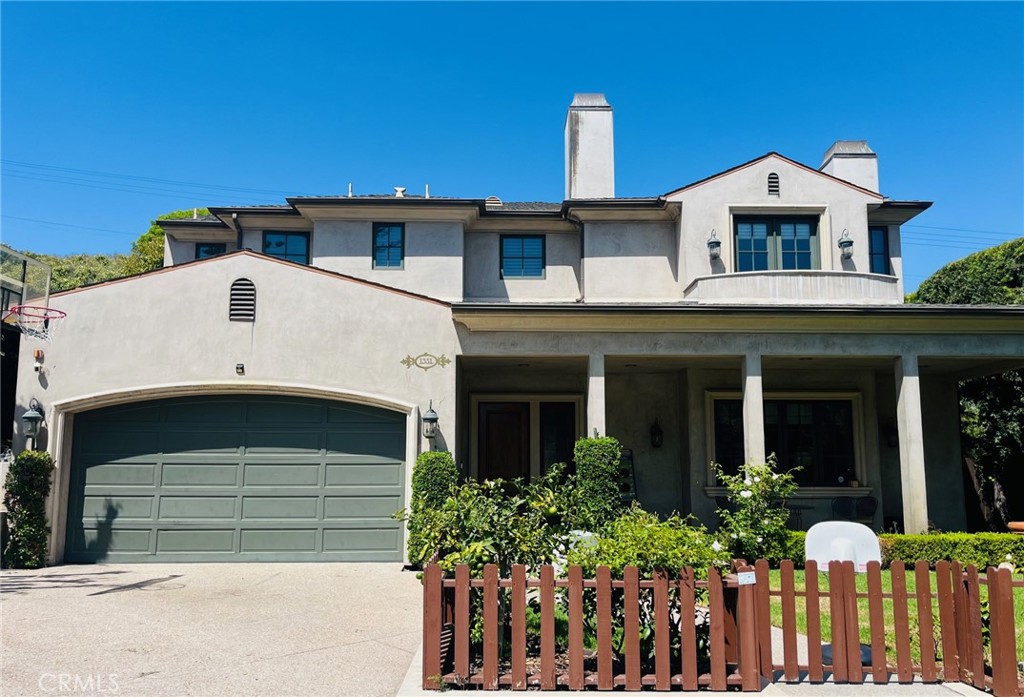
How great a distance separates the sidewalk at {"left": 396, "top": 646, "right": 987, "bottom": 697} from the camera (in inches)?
218

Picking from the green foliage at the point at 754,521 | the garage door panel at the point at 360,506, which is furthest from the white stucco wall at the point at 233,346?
the green foliage at the point at 754,521

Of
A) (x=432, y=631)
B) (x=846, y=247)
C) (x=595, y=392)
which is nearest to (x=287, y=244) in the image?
(x=595, y=392)

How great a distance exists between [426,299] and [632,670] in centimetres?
826

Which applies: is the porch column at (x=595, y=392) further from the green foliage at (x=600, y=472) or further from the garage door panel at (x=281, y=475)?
the garage door panel at (x=281, y=475)

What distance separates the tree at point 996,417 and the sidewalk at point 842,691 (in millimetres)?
15197

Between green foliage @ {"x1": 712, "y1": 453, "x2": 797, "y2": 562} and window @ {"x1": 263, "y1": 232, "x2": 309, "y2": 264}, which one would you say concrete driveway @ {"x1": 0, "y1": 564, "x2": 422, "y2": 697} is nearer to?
green foliage @ {"x1": 712, "y1": 453, "x2": 797, "y2": 562}

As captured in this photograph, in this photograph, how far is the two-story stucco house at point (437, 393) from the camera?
1217 centimetres

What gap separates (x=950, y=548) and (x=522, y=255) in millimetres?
10311

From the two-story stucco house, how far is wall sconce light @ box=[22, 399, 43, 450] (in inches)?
7.6

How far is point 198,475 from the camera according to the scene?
12.3 m

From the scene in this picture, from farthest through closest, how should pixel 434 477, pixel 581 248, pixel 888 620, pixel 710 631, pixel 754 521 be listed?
pixel 581 248
pixel 434 477
pixel 888 620
pixel 754 521
pixel 710 631

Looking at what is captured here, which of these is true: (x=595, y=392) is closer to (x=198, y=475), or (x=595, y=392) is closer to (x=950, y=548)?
(x=950, y=548)

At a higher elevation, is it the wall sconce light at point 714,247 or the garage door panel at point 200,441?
the wall sconce light at point 714,247

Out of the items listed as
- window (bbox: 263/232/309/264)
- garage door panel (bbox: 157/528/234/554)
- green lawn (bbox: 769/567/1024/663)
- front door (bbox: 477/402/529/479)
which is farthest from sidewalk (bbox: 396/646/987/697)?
Result: window (bbox: 263/232/309/264)
